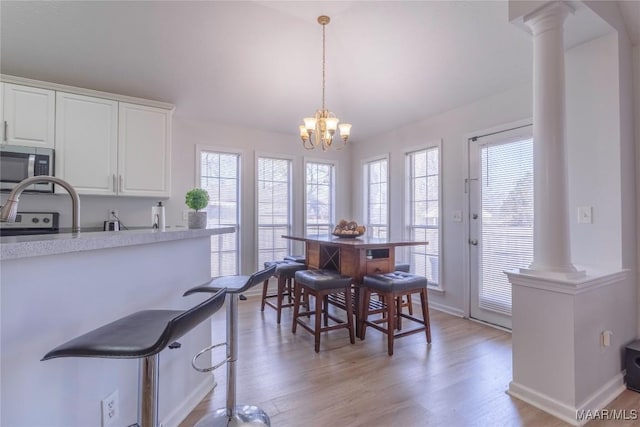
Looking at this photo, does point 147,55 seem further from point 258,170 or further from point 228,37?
point 258,170

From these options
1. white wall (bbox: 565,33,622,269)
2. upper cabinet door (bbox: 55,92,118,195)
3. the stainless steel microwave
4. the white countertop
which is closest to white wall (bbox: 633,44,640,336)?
white wall (bbox: 565,33,622,269)

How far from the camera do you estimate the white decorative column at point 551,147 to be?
2.00m

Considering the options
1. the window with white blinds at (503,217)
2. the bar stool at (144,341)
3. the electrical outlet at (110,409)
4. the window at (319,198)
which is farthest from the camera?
the window at (319,198)

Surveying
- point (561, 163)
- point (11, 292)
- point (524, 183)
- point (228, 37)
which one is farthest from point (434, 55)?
point (11, 292)

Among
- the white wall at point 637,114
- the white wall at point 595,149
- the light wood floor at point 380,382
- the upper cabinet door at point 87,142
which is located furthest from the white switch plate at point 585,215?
the upper cabinet door at point 87,142

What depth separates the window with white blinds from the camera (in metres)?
3.09

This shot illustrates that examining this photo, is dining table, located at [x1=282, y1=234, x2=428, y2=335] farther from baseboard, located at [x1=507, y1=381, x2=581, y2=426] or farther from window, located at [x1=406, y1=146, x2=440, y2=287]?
baseboard, located at [x1=507, y1=381, x2=581, y2=426]

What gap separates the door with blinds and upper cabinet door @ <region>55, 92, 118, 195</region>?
385 centimetres

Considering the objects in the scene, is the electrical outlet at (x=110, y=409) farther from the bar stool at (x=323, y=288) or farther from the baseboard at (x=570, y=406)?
the baseboard at (x=570, y=406)

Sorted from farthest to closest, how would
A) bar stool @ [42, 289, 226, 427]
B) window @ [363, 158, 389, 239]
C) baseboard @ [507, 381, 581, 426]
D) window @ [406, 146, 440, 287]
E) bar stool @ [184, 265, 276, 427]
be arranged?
window @ [363, 158, 389, 239]
window @ [406, 146, 440, 287]
baseboard @ [507, 381, 581, 426]
bar stool @ [184, 265, 276, 427]
bar stool @ [42, 289, 226, 427]

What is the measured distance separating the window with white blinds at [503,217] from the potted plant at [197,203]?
2.83 metres

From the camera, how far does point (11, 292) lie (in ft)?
3.24

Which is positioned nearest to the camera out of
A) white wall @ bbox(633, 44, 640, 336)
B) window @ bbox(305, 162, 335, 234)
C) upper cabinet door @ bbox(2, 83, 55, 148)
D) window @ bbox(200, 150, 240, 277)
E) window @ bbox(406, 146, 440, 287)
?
white wall @ bbox(633, 44, 640, 336)

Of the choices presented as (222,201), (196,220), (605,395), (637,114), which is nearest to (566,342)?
(605,395)
